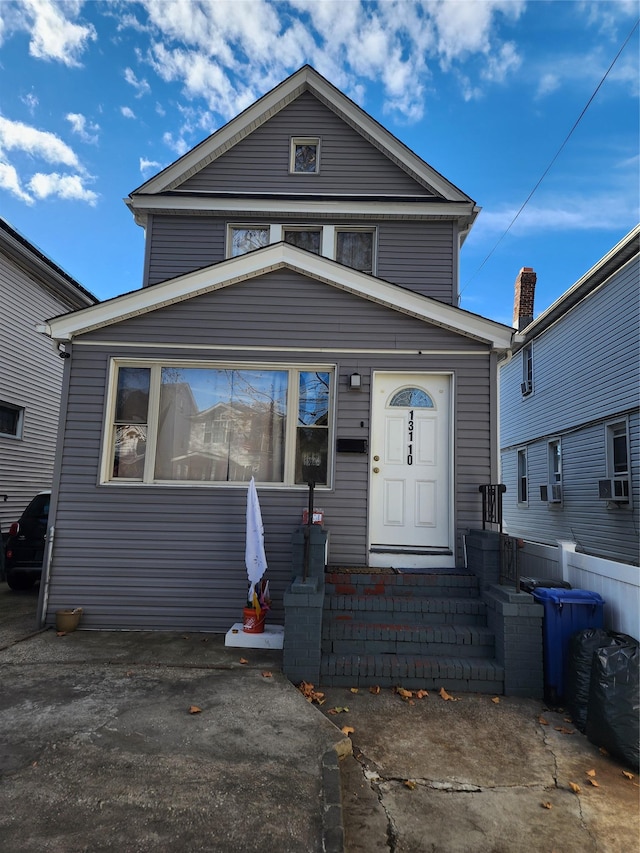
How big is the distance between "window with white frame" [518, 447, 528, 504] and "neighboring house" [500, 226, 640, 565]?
31 millimetres

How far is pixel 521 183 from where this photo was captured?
12.2m

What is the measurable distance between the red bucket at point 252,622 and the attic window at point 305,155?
24.3 ft

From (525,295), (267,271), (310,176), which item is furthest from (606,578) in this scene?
(525,295)

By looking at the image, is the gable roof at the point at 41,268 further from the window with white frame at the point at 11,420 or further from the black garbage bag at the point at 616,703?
the black garbage bag at the point at 616,703

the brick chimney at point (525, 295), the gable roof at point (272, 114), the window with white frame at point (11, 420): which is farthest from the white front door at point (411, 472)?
the brick chimney at point (525, 295)

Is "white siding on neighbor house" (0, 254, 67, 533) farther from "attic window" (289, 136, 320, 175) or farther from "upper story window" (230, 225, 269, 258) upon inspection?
"attic window" (289, 136, 320, 175)

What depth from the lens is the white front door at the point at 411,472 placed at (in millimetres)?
6008

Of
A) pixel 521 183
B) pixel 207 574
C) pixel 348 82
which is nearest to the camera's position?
pixel 207 574

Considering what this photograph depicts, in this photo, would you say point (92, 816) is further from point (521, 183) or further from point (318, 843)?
point (521, 183)

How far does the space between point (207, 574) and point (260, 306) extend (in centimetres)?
340

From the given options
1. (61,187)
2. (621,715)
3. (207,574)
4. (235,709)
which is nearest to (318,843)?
(235,709)

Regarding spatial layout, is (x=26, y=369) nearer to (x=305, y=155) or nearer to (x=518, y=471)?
(x=305, y=155)

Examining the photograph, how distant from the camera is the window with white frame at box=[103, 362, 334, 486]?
6.20m

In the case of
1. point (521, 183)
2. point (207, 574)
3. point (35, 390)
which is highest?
point (521, 183)
